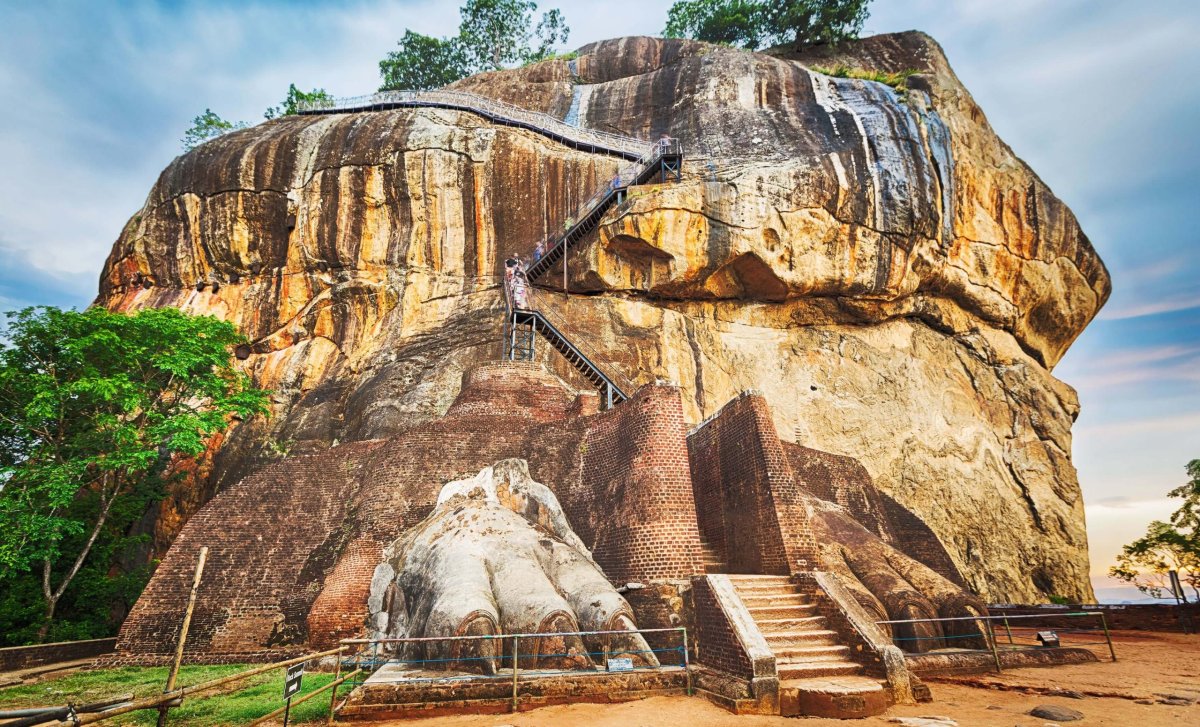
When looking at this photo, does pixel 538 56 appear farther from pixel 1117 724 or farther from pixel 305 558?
pixel 1117 724

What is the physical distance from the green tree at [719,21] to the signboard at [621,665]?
122ft

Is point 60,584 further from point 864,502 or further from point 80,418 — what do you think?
point 864,502

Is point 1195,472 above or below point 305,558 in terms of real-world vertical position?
above

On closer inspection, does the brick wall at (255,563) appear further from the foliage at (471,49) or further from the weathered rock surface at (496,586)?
the foliage at (471,49)

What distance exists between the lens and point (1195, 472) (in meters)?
18.7

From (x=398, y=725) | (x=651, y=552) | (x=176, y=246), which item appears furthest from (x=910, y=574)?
(x=176, y=246)

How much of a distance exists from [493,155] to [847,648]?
2148cm

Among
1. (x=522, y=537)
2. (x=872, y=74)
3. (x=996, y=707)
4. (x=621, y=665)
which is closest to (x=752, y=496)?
(x=522, y=537)

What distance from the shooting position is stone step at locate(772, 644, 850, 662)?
756 centimetres

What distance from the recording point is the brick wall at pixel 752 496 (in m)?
9.57

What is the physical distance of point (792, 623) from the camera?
26.9 feet

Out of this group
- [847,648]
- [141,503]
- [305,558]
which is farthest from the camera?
[141,503]

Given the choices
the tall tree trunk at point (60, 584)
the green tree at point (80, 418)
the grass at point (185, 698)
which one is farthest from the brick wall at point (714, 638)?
the tall tree trunk at point (60, 584)

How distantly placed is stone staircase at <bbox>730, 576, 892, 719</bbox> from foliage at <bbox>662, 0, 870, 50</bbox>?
33.1 metres
